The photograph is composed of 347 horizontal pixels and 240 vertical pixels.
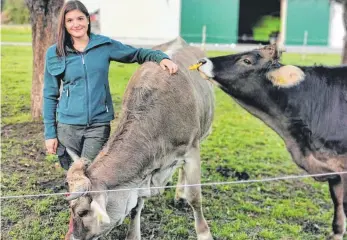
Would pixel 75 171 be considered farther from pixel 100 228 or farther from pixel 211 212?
pixel 211 212

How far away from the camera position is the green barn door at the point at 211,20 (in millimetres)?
26266

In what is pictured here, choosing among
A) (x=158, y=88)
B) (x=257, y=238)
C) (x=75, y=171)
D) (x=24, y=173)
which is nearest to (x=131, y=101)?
(x=158, y=88)

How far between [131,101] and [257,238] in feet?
6.64

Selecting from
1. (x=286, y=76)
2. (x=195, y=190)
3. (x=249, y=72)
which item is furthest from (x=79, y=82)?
(x=286, y=76)

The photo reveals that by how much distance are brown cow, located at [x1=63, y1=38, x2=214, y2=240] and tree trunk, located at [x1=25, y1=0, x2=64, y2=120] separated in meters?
3.23

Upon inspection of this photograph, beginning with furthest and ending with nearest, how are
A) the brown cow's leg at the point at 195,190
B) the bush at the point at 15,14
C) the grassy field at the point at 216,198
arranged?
1. the bush at the point at 15,14
2. the grassy field at the point at 216,198
3. the brown cow's leg at the point at 195,190

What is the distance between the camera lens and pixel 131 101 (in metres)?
4.08

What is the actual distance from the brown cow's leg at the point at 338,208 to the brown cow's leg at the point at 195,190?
1.20 metres

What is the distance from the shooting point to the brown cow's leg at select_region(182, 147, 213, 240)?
4.64 m

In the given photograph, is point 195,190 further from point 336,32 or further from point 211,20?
point 336,32

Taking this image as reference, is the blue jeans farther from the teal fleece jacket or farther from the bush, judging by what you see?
the bush

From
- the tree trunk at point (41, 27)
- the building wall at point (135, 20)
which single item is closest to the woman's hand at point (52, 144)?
the tree trunk at point (41, 27)

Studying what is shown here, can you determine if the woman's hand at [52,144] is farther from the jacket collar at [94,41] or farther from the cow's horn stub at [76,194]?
the cow's horn stub at [76,194]

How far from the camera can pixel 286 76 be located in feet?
14.0
